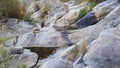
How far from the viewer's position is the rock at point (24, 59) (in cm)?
448

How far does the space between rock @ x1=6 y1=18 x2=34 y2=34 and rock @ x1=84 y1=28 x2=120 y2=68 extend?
3.33m

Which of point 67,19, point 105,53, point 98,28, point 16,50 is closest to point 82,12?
point 67,19

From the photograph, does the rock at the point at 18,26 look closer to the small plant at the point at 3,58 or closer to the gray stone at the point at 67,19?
the gray stone at the point at 67,19

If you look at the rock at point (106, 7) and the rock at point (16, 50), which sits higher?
the rock at point (106, 7)

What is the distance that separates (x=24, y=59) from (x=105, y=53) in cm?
158

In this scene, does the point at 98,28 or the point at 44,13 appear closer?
the point at 98,28

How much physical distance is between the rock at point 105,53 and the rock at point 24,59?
3.54 ft

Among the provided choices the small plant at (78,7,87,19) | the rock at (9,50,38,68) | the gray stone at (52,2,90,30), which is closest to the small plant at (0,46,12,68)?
the rock at (9,50,38,68)

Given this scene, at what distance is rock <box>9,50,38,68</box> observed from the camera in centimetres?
448

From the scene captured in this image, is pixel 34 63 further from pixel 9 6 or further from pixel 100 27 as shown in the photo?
pixel 9 6

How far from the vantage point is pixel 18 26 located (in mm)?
7336

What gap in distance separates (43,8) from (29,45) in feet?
10.9

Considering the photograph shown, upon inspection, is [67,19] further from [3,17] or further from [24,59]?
[24,59]

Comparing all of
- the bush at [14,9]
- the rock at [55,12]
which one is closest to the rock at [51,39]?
the rock at [55,12]
